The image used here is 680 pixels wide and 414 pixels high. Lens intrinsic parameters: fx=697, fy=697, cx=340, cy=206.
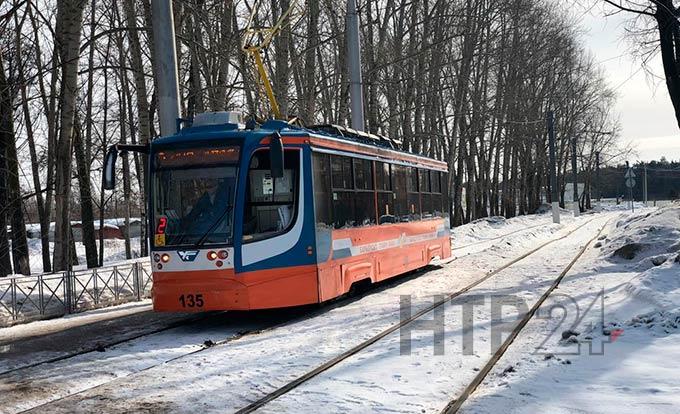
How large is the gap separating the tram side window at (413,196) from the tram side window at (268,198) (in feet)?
18.1

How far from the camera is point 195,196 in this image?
10102 mm

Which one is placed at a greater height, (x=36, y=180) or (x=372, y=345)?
(x=36, y=180)

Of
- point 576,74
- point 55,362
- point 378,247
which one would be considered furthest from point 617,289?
point 576,74

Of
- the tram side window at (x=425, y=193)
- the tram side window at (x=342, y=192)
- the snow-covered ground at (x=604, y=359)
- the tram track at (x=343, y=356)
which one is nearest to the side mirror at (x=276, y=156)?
the tram side window at (x=342, y=192)

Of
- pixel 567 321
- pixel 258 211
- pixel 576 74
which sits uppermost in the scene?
pixel 576 74

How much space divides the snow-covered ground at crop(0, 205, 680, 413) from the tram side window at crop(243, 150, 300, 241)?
4.79 feet

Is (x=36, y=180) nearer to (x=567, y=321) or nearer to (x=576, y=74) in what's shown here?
(x=567, y=321)

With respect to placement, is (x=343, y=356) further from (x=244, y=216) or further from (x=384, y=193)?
(x=384, y=193)

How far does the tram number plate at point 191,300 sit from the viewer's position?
988cm

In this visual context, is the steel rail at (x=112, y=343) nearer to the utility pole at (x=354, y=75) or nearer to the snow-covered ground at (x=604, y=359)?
the snow-covered ground at (x=604, y=359)

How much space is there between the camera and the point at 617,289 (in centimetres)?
1191

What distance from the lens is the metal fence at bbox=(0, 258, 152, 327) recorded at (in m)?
12.2

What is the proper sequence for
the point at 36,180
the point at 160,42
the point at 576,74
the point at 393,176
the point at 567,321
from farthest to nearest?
1. the point at 576,74
2. the point at 36,180
3. the point at 393,176
4. the point at 160,42
5. the point at 567,321

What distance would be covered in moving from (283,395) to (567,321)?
193 inches
